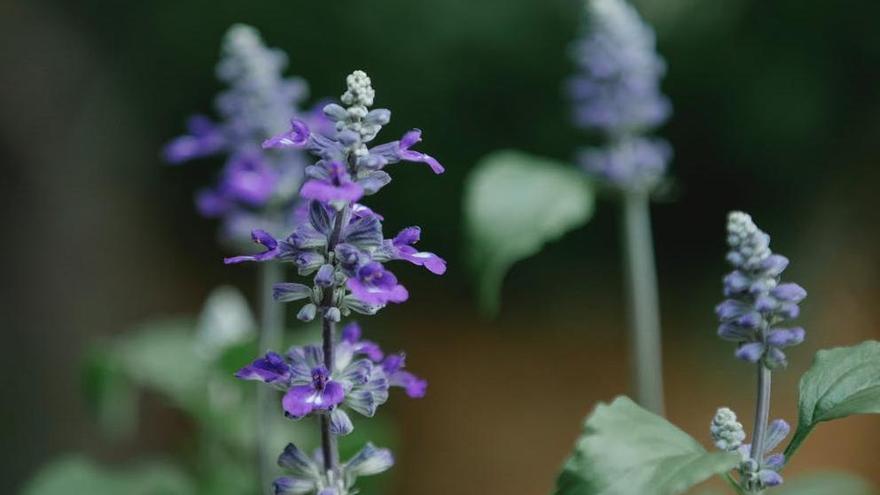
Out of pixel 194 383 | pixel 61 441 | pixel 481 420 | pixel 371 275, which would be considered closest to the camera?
pixel 371 275

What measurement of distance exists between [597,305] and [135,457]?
1.82m

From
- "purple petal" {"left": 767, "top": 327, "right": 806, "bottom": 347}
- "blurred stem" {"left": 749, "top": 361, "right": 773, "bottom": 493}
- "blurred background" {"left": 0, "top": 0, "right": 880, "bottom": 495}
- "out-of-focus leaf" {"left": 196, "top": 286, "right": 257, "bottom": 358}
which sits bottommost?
"blurred stem" {"left": 749, "top": 361, "right": 773, "bottom": 493}

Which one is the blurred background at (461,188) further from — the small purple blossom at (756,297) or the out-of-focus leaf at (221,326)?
the small purple blossom at (756,297)

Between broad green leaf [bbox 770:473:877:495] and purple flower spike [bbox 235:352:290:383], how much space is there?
151cm

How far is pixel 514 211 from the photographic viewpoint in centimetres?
212

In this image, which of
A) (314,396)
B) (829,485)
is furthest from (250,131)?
(829,485)

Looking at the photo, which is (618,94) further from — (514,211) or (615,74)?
(514,211)

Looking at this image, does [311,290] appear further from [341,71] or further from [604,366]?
[604,366]

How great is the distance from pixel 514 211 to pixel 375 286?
0.99 meters

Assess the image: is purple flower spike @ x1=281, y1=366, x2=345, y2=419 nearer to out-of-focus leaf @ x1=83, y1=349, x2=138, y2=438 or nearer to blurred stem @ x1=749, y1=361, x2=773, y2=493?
blurred stem @ x1=749, y1=361, x2=773, y2=493

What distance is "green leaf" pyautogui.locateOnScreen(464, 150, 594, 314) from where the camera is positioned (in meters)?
1.98

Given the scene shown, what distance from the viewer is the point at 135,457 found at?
414 cm

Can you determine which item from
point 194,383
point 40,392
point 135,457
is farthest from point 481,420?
point 194,383

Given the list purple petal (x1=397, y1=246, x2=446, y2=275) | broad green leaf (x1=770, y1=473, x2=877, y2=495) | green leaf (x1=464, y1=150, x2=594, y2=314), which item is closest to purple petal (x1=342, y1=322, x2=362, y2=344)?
purple petal (x1=397, y1=246, x2=446, y2=275)
